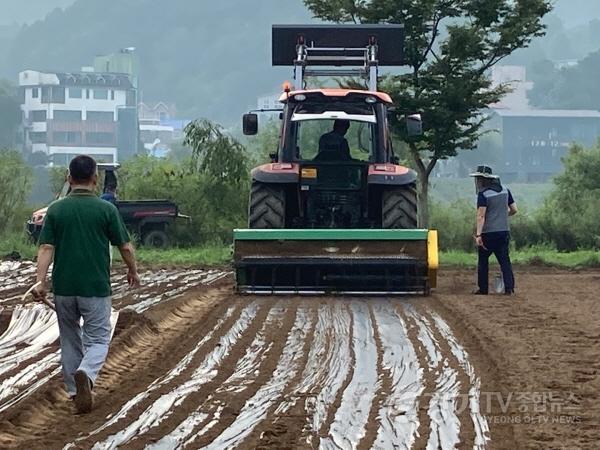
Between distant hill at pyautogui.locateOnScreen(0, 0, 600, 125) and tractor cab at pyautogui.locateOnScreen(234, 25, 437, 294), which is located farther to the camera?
distant hill at pyautogui.locateOnScreen(0, 0, 600, 125)

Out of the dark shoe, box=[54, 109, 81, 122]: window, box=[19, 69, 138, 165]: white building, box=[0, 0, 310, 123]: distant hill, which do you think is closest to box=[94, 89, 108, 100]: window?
box=[19, 69, 138, 165]: white building

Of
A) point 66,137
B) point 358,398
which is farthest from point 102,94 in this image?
point 358,398

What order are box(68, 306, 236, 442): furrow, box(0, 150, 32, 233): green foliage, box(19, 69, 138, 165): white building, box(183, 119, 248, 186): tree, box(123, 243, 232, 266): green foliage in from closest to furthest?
box(68, 306, 236, 442): furrow, box(123, 243, 232, 266): green foliage, box(183, 119, 248, 186): tree, box(0, 150, 32, 233): green foliage, box(19, 69, 138, 165): white building

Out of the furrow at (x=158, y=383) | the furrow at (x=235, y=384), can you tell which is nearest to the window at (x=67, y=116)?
the furrow at (x=235, y=384)

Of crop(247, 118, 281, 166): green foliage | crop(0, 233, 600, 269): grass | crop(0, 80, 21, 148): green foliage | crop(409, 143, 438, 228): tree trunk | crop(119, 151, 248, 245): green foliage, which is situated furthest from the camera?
crop(0, 80, 21, 148): green foliage

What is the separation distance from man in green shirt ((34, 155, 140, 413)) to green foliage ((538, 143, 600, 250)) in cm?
2360

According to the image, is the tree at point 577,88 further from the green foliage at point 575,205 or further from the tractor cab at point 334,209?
the tractor cab at point 334,209

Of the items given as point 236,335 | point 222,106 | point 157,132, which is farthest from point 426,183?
point 222,106

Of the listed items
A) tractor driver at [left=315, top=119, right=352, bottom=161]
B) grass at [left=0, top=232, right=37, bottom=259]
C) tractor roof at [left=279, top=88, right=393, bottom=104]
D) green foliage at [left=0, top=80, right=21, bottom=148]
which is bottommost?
grass at [left=0, top=232, right=37, bottom=259]

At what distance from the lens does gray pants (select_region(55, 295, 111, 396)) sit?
27.5 ft

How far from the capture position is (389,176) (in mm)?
16047

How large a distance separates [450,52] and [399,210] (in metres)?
11.2

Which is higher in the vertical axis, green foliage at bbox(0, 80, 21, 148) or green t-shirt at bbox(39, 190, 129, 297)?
green foliage at bbox(0, 80, 21, 148)

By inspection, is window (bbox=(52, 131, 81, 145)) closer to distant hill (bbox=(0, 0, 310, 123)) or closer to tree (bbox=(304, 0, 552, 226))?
distant hill (bbox=(0, 0, 310, 123))
